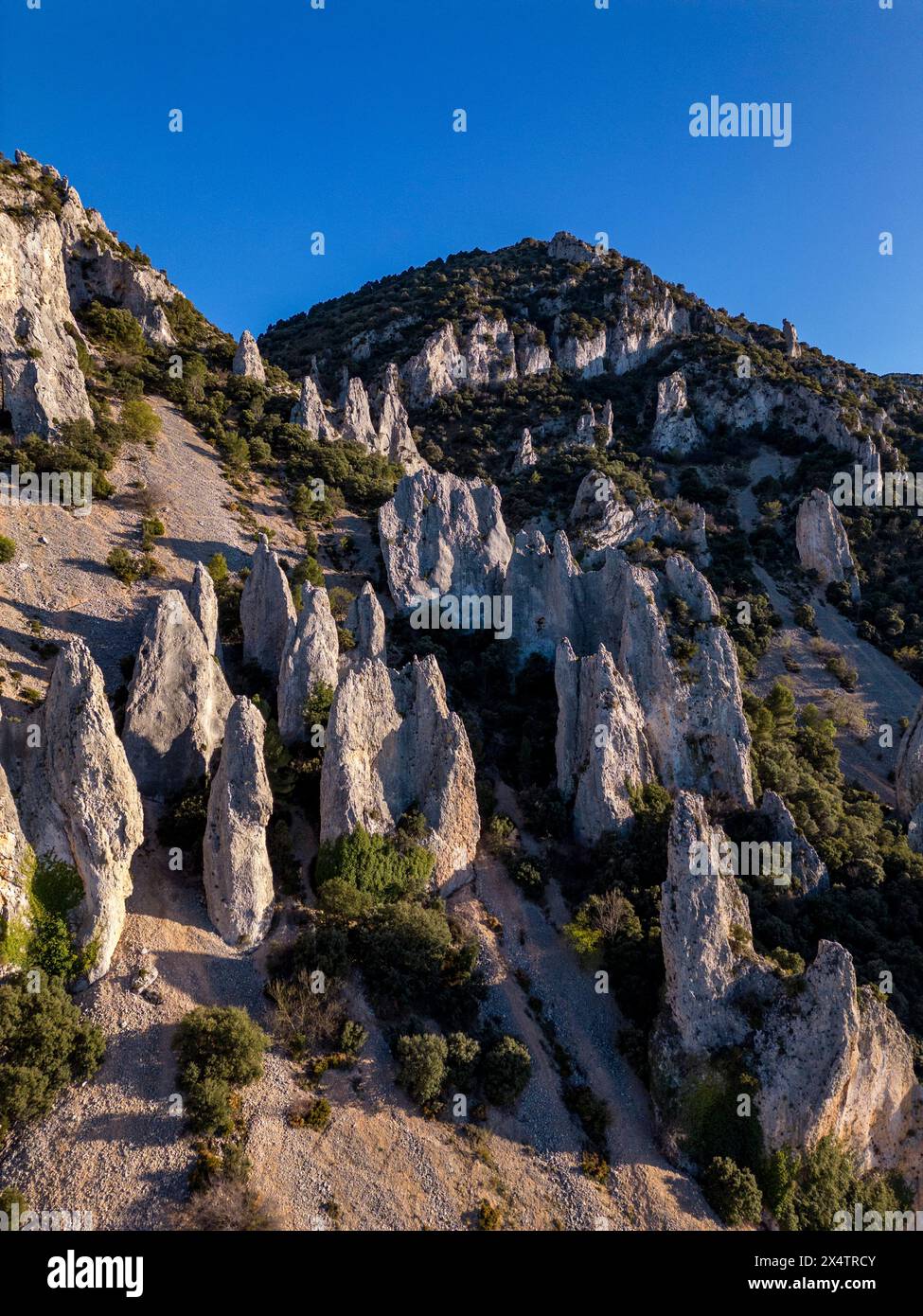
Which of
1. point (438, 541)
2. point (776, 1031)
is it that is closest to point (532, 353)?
point (438, 541)

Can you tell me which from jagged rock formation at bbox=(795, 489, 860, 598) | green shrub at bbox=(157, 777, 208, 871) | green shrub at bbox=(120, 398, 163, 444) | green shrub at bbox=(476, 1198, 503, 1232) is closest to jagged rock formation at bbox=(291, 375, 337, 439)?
green shrub at bbox=(120, 398, 163, 444)

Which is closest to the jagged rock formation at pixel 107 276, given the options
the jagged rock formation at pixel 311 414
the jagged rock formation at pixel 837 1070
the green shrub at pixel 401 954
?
the jagged rock formation at pixel 311 414

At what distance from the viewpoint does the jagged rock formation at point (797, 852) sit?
94.0ft

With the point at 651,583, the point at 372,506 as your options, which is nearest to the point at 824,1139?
the point at 651,583

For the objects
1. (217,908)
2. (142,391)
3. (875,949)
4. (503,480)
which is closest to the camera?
(217,908)

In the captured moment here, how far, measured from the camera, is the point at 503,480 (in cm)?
6444

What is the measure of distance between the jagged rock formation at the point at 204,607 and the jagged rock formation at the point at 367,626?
22.5 ft

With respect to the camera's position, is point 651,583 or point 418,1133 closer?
point 418,1133

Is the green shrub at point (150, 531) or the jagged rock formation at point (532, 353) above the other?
the jagged rock formation at point (532, 353)

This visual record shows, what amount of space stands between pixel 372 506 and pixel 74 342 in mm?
22710

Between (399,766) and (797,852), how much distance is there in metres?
18.7

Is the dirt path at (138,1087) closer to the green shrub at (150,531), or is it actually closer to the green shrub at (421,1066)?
the green shrub at (421,1066)

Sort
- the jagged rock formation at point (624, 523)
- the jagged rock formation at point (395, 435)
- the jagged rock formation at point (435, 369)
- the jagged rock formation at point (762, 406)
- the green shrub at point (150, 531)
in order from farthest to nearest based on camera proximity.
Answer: the jagged rock formation at point (435, 369), the jagged rock formation at point (762, 406), the jagged rock formation at point (395, 435), the jagged rock formation at point (624, 523), the green shrub at point (150, 531)

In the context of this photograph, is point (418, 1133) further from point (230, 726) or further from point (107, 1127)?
point (230, 726)
